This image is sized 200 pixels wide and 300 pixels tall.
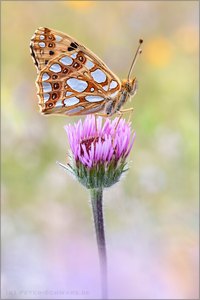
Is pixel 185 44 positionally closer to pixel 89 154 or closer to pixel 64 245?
pixel 64 245

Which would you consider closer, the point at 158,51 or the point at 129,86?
the point at 129,86

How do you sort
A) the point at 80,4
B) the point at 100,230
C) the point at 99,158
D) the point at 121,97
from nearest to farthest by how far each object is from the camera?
the point at 100,230 < the point at 99,158 < the point at 121,97 < the point at 80,4

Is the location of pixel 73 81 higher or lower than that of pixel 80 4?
lower

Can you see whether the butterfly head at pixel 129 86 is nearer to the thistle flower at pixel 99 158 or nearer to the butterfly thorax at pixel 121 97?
the butterfly thorax at pixel 121 97

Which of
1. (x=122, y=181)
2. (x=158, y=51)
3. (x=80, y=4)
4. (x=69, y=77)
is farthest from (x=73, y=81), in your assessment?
(x=80, y=4)

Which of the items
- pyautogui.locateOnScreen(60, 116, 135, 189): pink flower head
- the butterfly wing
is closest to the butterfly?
the butterfly wing

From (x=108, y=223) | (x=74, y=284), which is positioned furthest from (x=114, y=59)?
(x=74, y=284)

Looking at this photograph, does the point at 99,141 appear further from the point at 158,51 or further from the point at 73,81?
the point at 158,51
